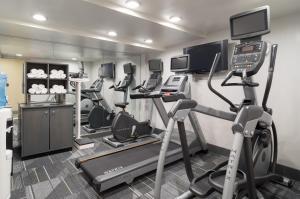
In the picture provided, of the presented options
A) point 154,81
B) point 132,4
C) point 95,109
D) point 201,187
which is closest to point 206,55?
point 154,81

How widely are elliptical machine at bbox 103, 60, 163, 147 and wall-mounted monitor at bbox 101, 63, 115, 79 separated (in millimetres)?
1208

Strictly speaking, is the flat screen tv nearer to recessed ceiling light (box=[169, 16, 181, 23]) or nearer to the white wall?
the white wall

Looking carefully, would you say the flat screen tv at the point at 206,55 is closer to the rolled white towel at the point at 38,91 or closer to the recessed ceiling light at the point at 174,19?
the recessed ceiling light at the point at 174,19

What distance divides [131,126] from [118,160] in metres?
1.46

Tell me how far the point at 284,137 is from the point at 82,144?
12.4 ft

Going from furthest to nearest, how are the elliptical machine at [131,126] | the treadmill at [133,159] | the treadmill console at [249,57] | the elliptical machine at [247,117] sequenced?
the elliptical machine at [131,126] < the treadmill at [133,159] < the treadmill console at [249,57] < the elliptical machine at [247,117]

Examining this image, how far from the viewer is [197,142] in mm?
3744

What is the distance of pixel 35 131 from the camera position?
3346 millimetres

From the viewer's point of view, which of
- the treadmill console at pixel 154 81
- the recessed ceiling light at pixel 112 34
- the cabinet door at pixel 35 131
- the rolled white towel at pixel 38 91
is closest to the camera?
the cabinet door at pixel 35 131

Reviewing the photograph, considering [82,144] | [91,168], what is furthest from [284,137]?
[82,144]

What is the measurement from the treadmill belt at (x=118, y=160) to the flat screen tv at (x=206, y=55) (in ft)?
5.67

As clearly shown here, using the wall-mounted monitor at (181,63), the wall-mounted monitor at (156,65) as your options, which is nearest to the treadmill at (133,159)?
the wall-mounted monitor at (181,63)

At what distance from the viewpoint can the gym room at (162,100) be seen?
2094 millimetres

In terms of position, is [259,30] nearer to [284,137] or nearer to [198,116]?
[284,137]
